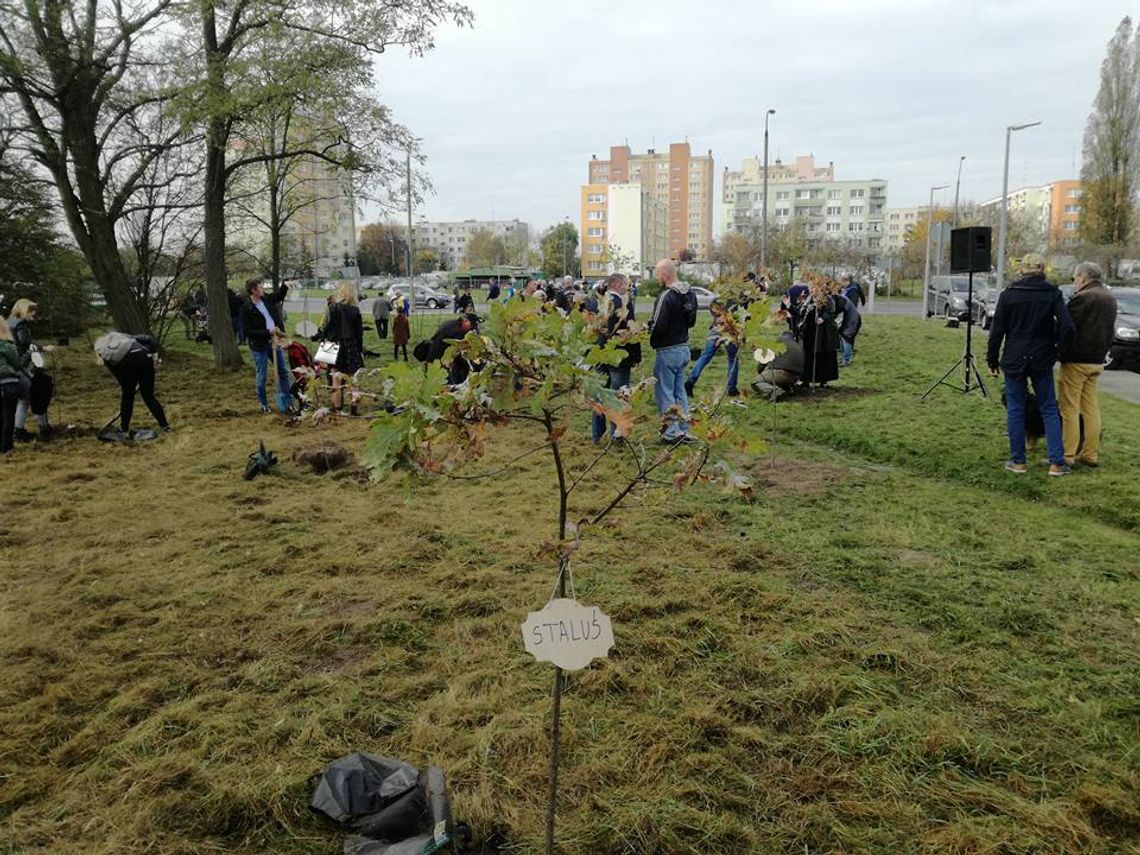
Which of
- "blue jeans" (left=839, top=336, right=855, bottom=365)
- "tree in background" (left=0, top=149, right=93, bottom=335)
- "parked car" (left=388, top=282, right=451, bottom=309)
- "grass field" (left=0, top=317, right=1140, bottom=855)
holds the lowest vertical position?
"grass field" (left=0, top=317, right=1140, bottom=855)

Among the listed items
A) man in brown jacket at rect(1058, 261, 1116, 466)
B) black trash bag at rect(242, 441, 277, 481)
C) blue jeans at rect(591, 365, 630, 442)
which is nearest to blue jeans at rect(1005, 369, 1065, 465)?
man in brown jacket at rect(1058, 261, 1116, 466)

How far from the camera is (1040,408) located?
6.64m

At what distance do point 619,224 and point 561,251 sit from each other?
1978 centimetres

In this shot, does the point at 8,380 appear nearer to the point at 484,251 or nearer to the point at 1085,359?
the point at 1085,359

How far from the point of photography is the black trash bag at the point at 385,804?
7.82 ft

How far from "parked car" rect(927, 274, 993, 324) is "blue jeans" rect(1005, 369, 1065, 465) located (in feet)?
64.9

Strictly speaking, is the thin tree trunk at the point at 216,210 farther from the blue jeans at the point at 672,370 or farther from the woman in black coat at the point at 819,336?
the woman in black coat at the point at 819,336

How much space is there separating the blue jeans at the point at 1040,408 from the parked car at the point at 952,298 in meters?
19.8

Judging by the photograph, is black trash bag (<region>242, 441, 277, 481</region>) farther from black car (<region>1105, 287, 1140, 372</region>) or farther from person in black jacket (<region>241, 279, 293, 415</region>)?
black car (<region>1105, 287, 1140, 372</region>)

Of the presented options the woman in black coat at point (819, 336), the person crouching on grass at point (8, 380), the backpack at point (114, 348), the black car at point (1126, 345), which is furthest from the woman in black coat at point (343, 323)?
the black car at point (1126, 345)

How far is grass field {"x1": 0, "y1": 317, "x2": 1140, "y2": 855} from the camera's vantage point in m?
2.54

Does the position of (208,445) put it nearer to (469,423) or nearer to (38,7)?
(469,423)

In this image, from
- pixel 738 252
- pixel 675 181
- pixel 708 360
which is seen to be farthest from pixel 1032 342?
pixel 675 181

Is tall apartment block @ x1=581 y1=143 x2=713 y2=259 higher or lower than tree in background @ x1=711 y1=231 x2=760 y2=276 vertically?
higher
